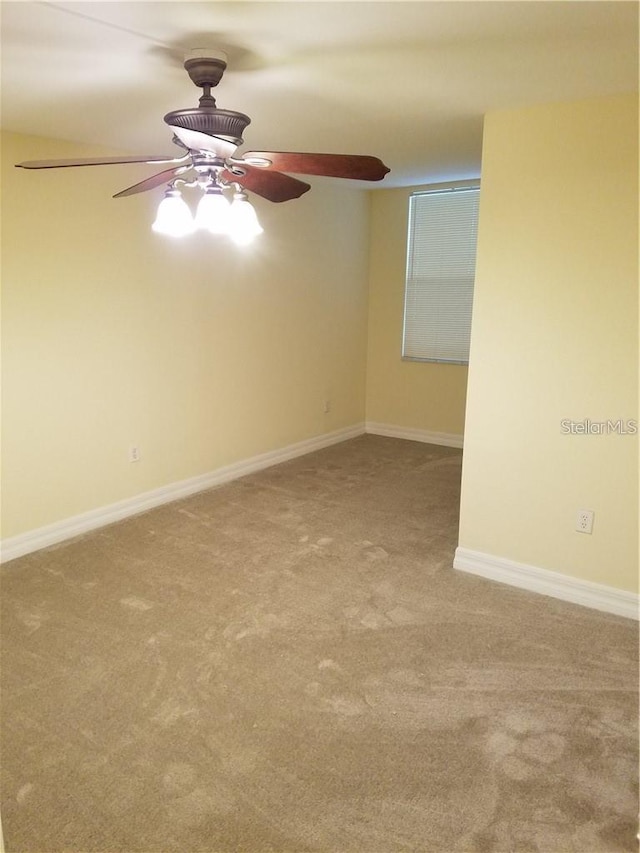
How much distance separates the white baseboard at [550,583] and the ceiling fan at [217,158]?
2.12 metres

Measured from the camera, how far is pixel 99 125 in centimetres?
304

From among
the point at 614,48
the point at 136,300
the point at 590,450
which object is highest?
the point at 614,48

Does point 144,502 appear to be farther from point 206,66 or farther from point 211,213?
point 206,66

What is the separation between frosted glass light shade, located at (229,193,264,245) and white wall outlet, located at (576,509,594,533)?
2.05 meters

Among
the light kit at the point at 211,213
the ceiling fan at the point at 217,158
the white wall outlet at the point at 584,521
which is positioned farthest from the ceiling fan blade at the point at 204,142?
the white wall outlet at the point at 584,521

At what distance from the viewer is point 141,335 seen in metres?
3.96

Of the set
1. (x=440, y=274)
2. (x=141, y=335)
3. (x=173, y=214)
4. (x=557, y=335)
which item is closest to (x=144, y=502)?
(x=141, y=335)

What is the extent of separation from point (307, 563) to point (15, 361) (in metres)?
1.92

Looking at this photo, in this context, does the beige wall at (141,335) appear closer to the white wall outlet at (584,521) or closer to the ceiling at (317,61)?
the ceiling at (317,61)

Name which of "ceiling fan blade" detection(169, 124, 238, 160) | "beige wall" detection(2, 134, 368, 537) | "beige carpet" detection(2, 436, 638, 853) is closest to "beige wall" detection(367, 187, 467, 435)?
"beige wall" detection(2, 134, 368, 537)

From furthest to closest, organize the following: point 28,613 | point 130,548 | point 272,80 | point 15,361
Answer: point 130,548
point 15,361
point 28,613
point 272,80

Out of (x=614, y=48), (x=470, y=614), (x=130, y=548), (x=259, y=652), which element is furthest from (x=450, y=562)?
(x=614, y=48)

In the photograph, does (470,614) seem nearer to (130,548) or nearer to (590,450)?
(590,450)

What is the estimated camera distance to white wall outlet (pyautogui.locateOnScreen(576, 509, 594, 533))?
2.95 m
